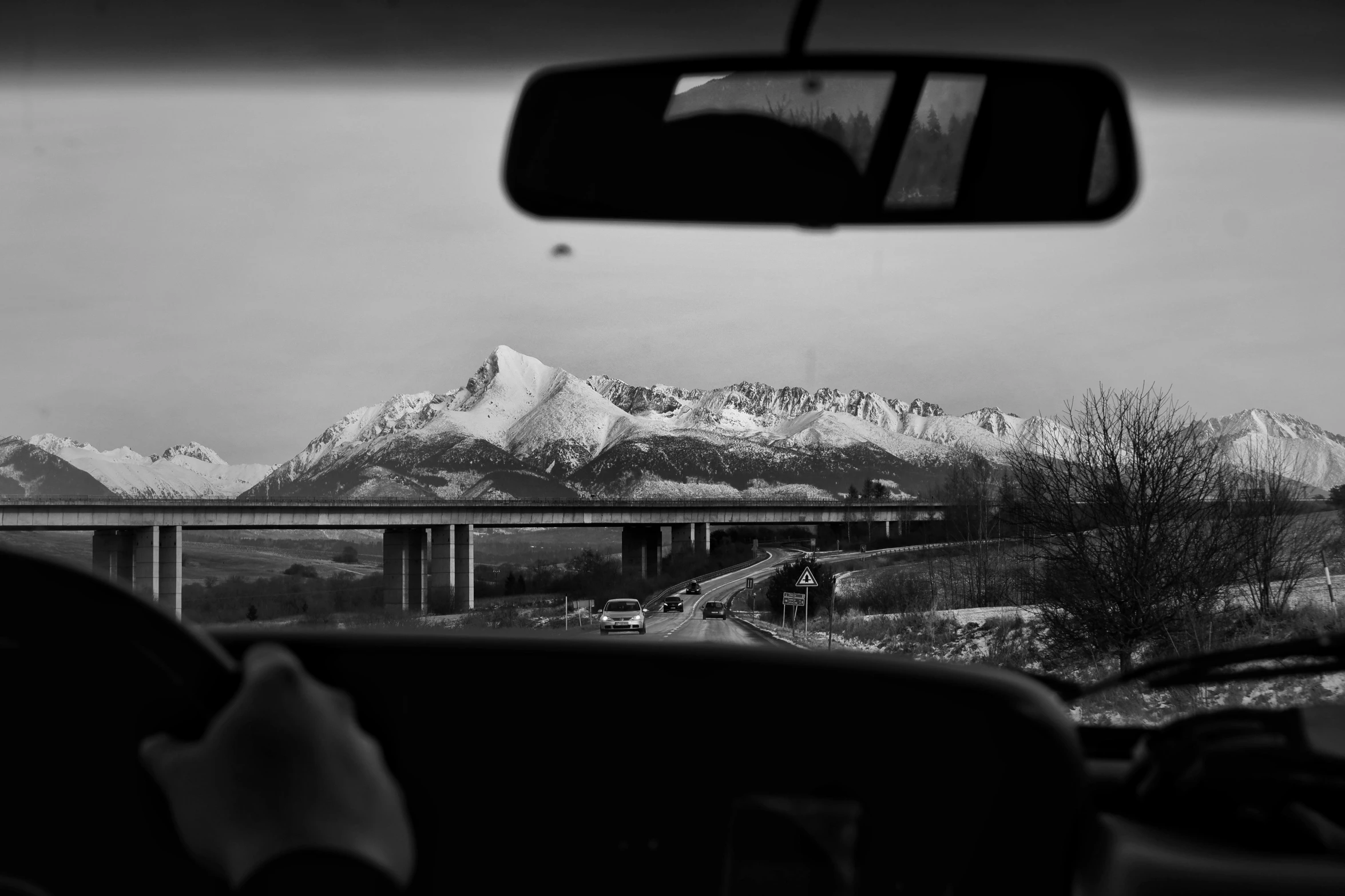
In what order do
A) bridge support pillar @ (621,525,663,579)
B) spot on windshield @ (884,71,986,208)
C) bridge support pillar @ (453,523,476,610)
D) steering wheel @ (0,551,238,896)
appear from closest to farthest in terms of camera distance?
steering wheel @ (0,551,238,896), spot on windshield @ (884,71,986,208), bridge support pillar @ (453,523,476,610), bridge support pillar @ (621,525,663,579)

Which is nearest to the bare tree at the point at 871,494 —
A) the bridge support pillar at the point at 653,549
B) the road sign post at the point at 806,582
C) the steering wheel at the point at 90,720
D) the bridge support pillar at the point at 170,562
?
the road sign post at the point at 806,582

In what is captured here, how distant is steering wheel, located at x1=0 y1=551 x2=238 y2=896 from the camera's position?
158cm

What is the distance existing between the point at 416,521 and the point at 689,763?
4.60 meters

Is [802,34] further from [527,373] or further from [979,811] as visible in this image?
[527,373]

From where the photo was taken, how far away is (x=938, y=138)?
262 centimetres

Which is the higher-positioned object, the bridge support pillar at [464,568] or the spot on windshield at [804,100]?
the spot on windshield at [804,100]

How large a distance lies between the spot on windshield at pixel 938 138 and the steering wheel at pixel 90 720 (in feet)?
5.79

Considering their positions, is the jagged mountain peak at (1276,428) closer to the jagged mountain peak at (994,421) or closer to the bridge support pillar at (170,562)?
the jagged mountain peak at (994,421)

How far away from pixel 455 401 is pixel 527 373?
822mm

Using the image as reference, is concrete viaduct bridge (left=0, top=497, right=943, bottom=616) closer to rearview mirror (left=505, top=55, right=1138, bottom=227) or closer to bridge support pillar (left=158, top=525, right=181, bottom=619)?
bridge support pillar (left=158, top=525, right=181, bottom=619)

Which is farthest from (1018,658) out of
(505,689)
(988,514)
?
(505,689)

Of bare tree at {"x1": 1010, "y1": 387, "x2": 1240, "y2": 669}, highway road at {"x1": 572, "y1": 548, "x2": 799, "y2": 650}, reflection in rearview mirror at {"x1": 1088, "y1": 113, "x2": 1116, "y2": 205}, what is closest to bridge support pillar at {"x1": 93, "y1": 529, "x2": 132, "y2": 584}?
highway road at {"x1": 572, "y1": 548, "x2": 799, "y2": 650}

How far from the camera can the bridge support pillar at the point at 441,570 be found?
16.1ft

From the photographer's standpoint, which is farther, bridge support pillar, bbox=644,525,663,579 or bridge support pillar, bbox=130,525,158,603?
bridge support pillar, bbox=644,525,663,579
